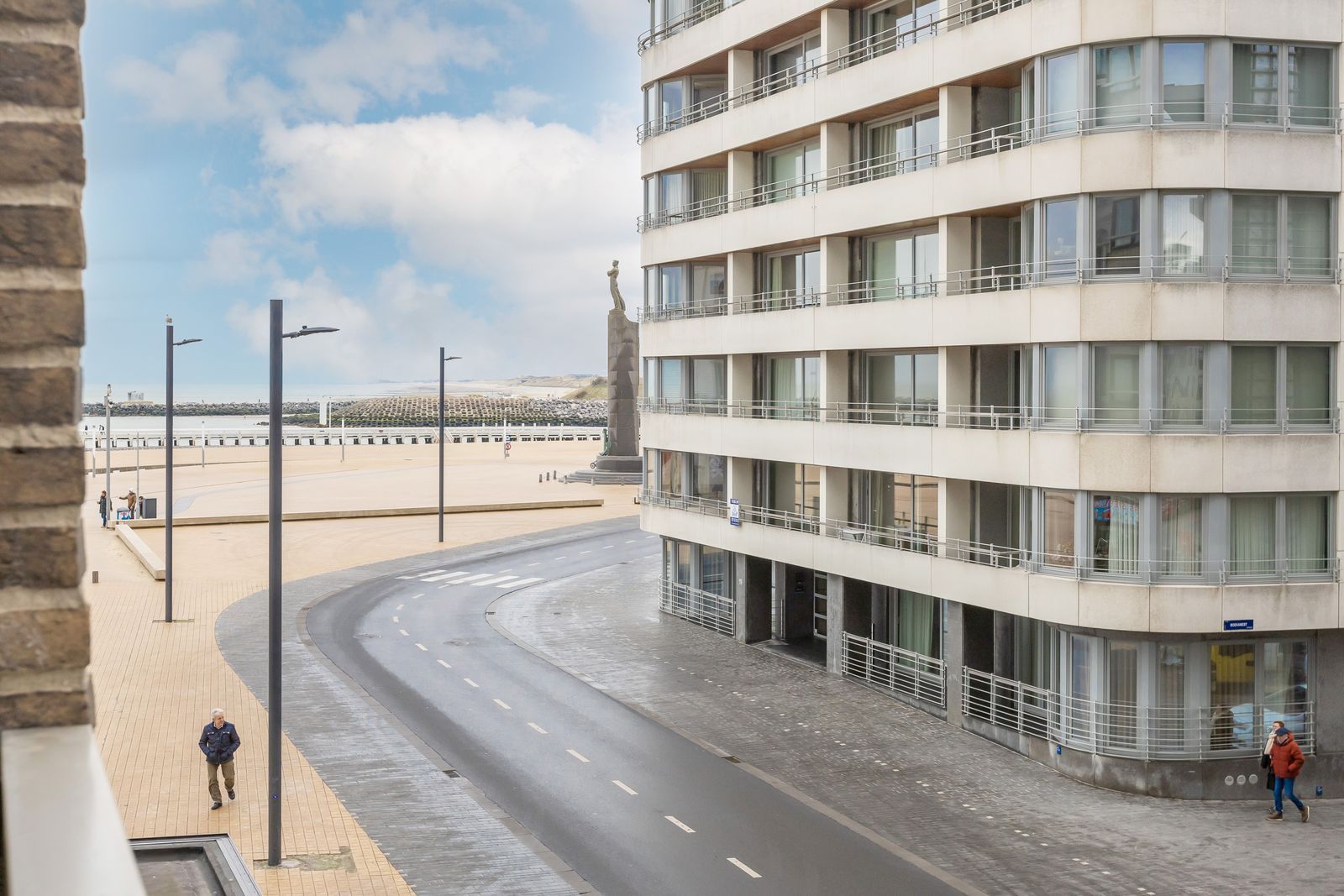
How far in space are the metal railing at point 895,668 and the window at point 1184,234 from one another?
393 inches

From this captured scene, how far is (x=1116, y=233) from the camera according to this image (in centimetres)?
2441

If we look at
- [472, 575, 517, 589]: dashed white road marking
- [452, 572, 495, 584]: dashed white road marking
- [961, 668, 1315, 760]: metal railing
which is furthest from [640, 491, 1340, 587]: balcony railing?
[452, 572, 495, 584]: dashed white road marking

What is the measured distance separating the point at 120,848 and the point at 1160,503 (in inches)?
934

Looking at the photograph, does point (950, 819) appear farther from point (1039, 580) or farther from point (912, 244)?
point (912, 244)

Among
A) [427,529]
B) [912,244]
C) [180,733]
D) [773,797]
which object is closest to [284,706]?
[180,733]

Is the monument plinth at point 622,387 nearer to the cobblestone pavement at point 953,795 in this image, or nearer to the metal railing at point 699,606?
the metal railing at point 699,606

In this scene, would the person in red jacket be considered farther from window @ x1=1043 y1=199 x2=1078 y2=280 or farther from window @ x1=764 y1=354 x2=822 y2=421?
window @ x1=764 y1=354 x2=822 y2=421

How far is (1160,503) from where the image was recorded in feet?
79.3

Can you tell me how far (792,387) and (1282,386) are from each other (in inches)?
526

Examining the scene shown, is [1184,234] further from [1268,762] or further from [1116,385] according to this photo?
[1268,762]

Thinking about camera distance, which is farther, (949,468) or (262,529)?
(262,529)

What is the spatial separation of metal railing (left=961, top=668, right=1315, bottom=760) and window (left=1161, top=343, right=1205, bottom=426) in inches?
203

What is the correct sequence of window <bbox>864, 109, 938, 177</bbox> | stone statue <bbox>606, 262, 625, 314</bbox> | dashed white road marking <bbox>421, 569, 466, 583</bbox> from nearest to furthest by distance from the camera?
window <bbox>864, 109, 938, 177</bbox> < dashed white road marking <bbox>421, 569, 466, 583</bbox> < stone statue <bbox>606, 262, 625, 314</bbox>

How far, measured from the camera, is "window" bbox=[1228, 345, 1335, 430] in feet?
80.0
